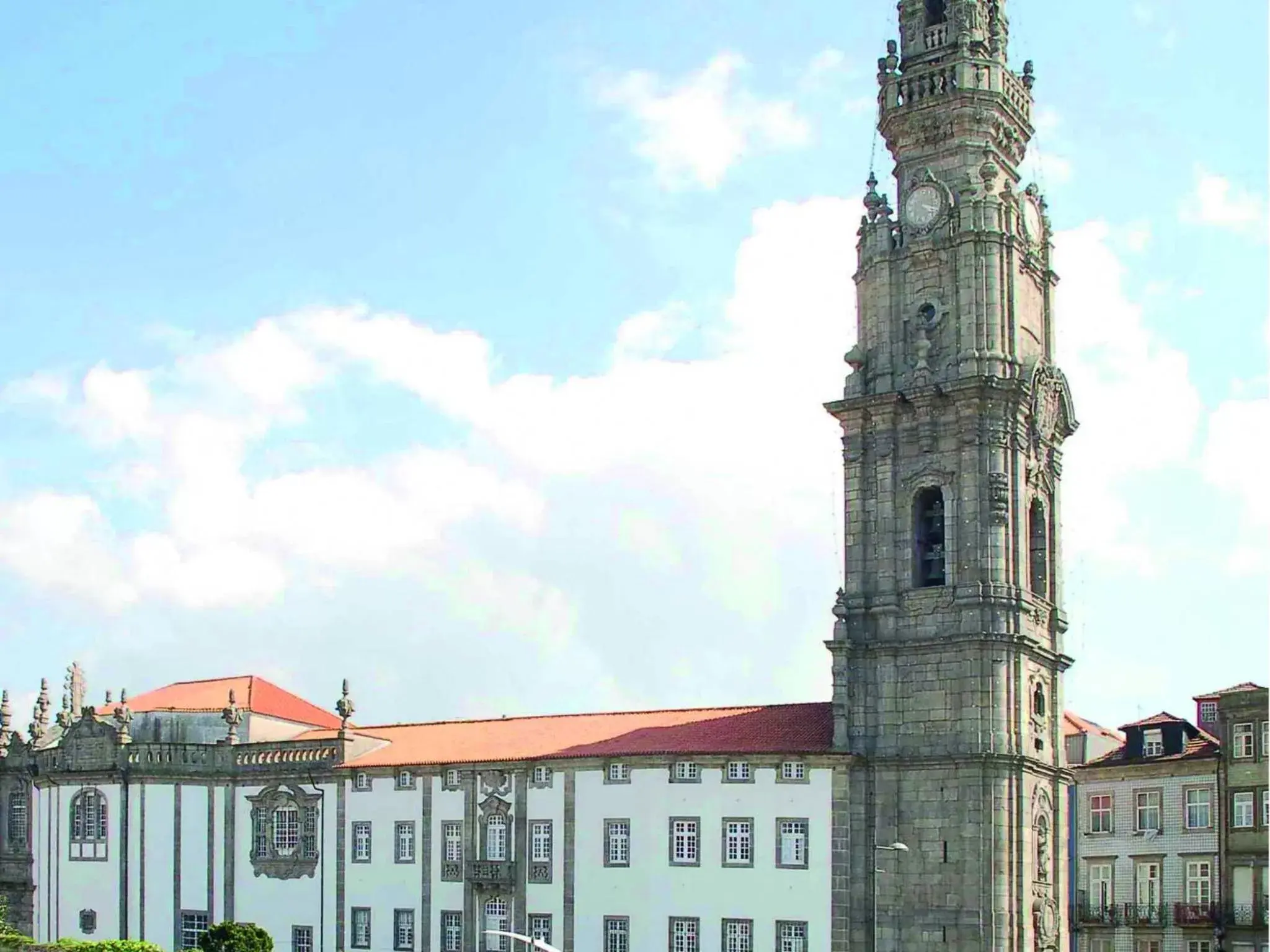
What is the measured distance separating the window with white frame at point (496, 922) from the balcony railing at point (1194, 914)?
2271 cm

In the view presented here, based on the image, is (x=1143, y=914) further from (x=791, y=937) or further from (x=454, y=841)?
(x=454, y=841)

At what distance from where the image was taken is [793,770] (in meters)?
54.5

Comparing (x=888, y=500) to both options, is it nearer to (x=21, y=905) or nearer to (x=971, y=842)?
(x=971, y=842)

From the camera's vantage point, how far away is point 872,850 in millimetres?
53125

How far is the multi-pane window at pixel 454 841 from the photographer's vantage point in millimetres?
59312

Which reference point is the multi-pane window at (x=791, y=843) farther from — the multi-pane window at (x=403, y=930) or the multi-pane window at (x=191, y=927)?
the multi-pane window at (x=191, y=927)

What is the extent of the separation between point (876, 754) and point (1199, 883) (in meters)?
16.4

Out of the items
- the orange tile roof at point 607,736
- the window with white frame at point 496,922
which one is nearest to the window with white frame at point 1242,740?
the orange tile roof at point 607,736

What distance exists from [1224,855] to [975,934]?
49.5 feet

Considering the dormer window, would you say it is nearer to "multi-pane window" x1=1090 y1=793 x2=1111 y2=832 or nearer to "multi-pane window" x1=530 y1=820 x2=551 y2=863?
"multi-pane window" x1=1090 y1=793 x2=1111 y2=832

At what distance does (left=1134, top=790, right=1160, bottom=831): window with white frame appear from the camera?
65.2m

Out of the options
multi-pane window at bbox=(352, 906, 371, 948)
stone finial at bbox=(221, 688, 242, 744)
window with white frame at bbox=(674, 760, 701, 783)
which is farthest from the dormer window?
stone finial at bbox=(221, 688, 242, 744)

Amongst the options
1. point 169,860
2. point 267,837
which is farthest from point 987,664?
point 169,860

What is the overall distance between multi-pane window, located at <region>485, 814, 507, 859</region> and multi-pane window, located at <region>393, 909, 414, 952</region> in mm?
3517
